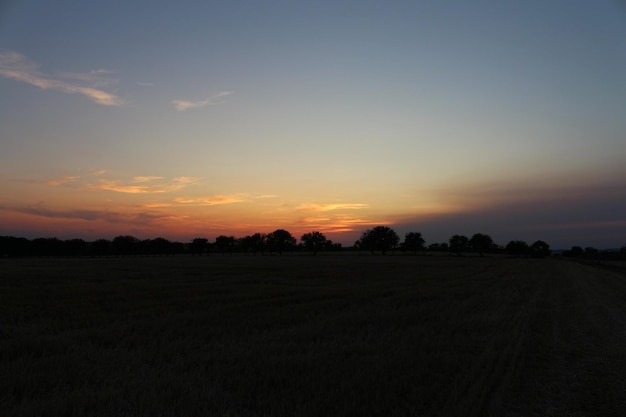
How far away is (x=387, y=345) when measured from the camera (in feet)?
34.3

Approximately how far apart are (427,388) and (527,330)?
6997 mm

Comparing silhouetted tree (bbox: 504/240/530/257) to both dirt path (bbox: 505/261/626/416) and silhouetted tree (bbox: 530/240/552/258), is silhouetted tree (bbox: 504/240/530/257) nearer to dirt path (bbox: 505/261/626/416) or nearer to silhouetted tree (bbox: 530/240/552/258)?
silhouetted tree (bbox: 530/240/552/258)

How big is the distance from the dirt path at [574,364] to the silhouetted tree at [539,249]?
185 meters

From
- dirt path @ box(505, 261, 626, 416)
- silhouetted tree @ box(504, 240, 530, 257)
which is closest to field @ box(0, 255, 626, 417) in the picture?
dirt path @ box(505, 261, 626, 416)

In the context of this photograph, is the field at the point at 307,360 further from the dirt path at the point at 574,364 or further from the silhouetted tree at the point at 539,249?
the silhouetted tree at the point at 539,249

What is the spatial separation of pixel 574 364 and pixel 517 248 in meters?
198

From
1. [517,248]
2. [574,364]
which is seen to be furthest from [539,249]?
[574,364]

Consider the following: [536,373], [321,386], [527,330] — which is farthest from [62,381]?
[527,330]

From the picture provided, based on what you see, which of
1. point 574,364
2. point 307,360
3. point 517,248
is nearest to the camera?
point 307,360

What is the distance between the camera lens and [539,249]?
190m

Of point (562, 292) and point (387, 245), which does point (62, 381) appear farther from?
point (387, 245)

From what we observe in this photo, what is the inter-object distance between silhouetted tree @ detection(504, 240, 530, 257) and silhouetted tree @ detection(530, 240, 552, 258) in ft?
7.70

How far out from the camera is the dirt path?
6812mm

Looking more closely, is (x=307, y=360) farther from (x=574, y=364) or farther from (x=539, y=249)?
(x=539, y=249)
